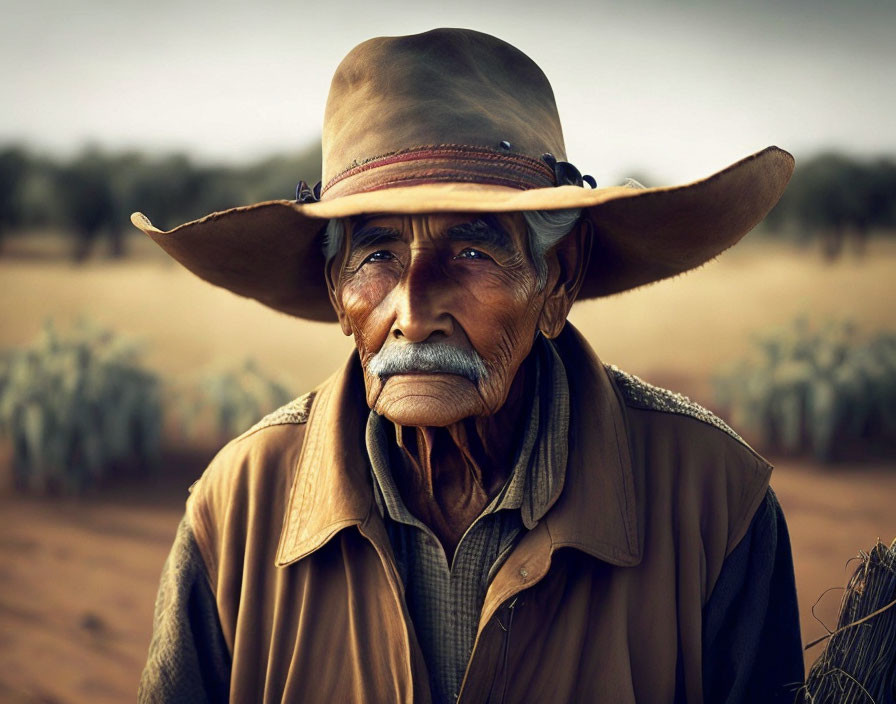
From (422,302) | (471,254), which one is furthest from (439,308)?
(471,254)

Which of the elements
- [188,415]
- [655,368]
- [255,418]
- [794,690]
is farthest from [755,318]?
[794,690]

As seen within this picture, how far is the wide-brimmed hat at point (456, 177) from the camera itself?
165 cm

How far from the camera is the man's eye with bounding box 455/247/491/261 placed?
5.86 ft

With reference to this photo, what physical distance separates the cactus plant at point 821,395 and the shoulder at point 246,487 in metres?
7.29

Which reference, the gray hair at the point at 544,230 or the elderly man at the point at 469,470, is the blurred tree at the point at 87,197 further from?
the gray hair at the point at 544,230

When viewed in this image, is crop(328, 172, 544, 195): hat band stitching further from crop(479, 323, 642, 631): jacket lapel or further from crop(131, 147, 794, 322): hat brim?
crop(479, 323, 642, 631): jacket lapel

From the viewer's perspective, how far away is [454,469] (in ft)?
6.56

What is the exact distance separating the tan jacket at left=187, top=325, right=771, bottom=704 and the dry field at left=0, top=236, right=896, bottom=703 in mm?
3951

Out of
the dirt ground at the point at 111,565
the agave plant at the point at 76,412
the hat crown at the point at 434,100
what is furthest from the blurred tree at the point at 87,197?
the hat crown at the point at 434,100

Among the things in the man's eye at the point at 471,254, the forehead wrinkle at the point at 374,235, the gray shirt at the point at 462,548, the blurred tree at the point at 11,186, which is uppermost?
the blurred tree at the point at 11,186

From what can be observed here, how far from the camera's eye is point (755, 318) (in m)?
9.66

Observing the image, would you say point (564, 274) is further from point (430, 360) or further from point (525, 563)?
point (525, 563)

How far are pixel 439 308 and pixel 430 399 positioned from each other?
0.61 ft

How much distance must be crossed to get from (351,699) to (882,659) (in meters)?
1.13
